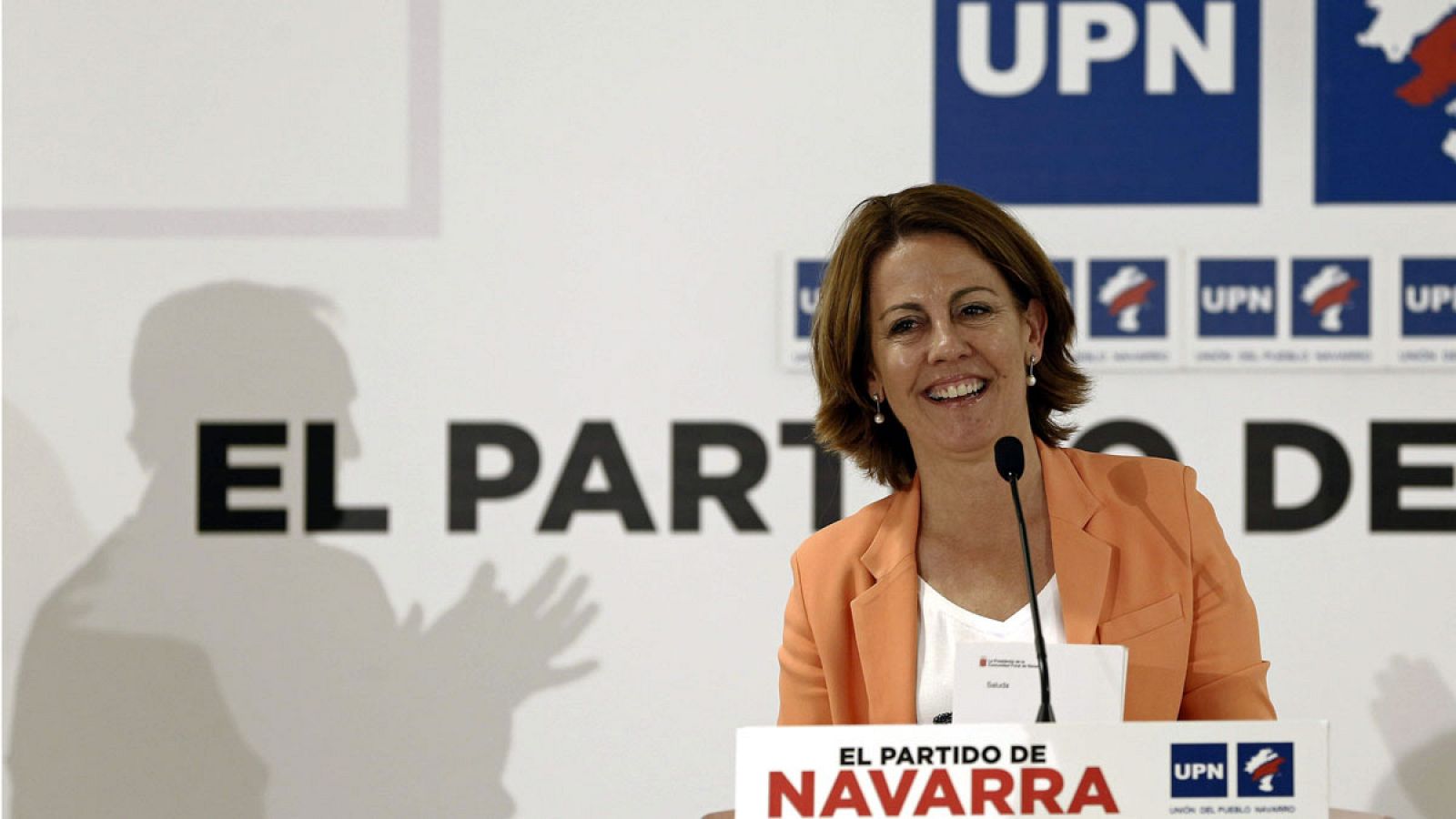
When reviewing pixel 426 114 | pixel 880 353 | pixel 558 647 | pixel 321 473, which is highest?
pixel 426 114

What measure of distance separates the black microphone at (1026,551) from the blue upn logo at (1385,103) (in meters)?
1.87

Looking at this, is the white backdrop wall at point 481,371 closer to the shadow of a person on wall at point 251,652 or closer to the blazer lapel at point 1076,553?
the shadow of a person on wall at point 251,652

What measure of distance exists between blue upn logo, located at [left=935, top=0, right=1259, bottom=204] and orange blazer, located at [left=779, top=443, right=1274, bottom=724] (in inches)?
51.0

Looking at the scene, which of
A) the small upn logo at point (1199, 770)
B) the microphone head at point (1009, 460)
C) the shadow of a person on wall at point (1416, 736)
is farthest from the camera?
the shadow of a person on wall at point (1416, 736)

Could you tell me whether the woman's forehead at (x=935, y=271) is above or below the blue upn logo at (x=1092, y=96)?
below

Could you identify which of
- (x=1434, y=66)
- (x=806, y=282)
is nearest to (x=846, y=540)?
(x=806, y=282)

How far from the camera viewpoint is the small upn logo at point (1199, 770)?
1.46 meters

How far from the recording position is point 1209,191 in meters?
3.38

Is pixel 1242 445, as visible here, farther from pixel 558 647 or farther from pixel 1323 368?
pixel 558 647

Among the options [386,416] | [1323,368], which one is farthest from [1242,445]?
[386,416]

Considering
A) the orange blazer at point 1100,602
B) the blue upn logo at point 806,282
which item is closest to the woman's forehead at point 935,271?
the orange blazer at point 1100,602

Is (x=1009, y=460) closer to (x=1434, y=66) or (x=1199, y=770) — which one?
(x=1199, y=770)

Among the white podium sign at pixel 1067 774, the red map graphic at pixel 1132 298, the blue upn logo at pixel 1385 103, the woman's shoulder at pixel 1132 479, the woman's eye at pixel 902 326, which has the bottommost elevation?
the white podium sign at pixel 1067 774

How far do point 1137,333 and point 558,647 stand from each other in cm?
156
